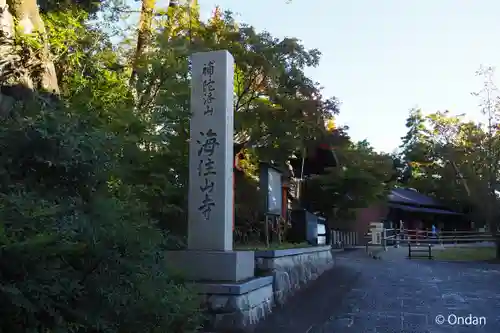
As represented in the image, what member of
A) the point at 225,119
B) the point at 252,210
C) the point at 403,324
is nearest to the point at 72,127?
the point at 225,119

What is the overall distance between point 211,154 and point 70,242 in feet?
12.3

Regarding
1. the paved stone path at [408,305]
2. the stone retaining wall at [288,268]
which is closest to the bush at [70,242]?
the paved stone path at [408,305]

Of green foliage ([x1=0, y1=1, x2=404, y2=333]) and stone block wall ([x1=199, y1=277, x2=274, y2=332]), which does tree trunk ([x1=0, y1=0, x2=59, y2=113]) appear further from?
stone block wall ([x1=199, y1=277, x2=274, y2=332])

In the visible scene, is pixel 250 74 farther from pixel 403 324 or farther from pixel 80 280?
pixel 80 280

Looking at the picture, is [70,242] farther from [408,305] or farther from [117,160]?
[408,305]

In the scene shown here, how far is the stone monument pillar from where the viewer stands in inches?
263

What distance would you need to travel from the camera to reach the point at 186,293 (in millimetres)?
5402

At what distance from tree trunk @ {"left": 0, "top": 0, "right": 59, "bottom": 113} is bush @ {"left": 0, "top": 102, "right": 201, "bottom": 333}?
4099 millimetres

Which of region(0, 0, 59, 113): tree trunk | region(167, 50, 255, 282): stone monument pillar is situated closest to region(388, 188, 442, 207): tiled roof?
region(167, 50, 255, 282): stone monument pillar

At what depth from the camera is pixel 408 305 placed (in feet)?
28.0

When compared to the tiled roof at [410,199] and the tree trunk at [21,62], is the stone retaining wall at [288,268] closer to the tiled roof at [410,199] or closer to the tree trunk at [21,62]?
the tree trunk at [21,62]

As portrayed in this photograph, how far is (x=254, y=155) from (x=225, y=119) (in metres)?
8.23

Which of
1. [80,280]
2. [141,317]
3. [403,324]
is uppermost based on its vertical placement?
[80,280]

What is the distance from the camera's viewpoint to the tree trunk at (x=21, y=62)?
8414 mm
